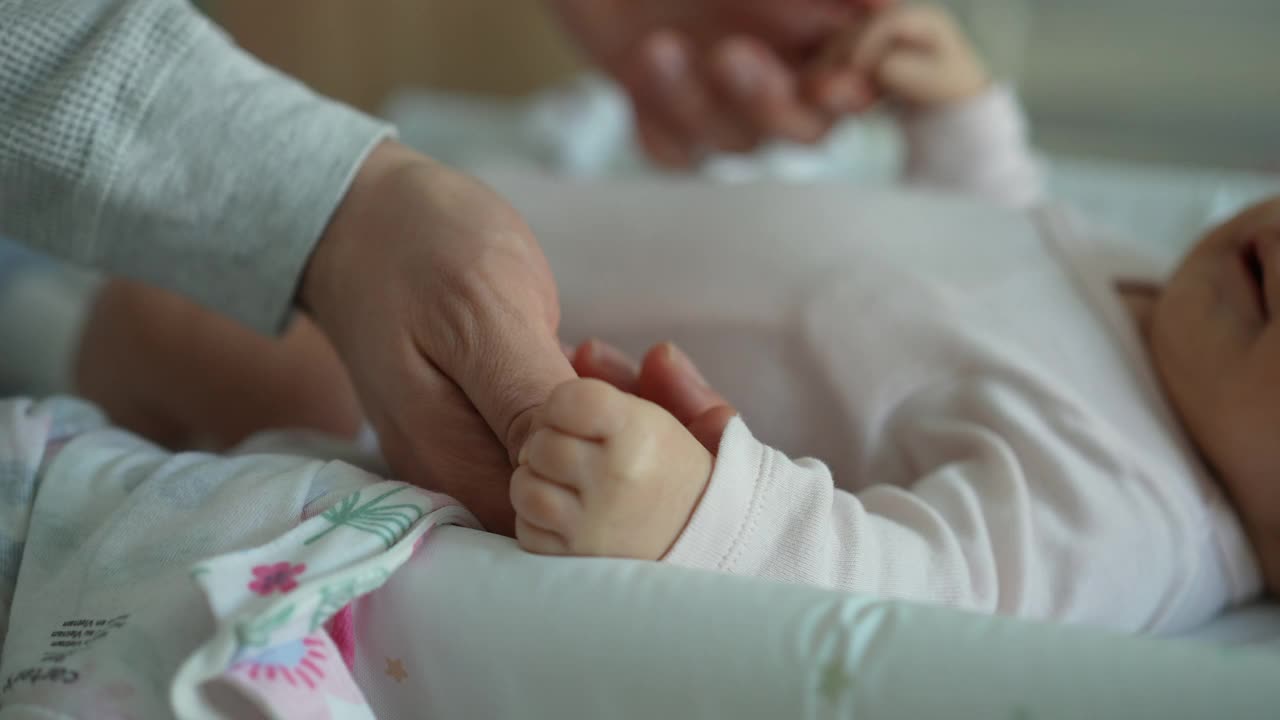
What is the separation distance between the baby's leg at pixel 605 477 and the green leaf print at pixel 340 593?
55mm

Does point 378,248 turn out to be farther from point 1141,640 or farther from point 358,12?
point 358,12

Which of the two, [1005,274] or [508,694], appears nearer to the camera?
[508,694]

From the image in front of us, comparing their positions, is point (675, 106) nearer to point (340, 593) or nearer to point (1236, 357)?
point (1236, 357)

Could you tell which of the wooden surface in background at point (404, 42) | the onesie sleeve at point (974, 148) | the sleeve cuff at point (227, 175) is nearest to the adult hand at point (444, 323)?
the sleeve cuff at point (227, 175)

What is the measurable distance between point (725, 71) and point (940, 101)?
21 centimetres

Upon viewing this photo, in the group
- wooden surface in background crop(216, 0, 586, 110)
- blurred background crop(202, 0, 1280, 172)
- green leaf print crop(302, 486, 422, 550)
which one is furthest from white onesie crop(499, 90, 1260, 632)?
wooden surface in background crop(216, 0, 586, 110)

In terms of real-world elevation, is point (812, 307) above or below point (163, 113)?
below

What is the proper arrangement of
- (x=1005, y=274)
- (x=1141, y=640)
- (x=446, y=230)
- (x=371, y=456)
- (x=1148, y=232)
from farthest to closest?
(x=1148, y=232) → (x=1005, y=274) → (x=371, y=456) → (x=446, y=230) → (x=1141, y=640)

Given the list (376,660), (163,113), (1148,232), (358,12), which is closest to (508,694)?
(376,660)

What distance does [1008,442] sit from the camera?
1.94 feet

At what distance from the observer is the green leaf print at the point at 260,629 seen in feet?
1.15

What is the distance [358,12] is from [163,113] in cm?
168

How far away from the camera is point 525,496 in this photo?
40 cm

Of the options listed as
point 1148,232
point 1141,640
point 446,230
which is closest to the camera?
point 1141,640
